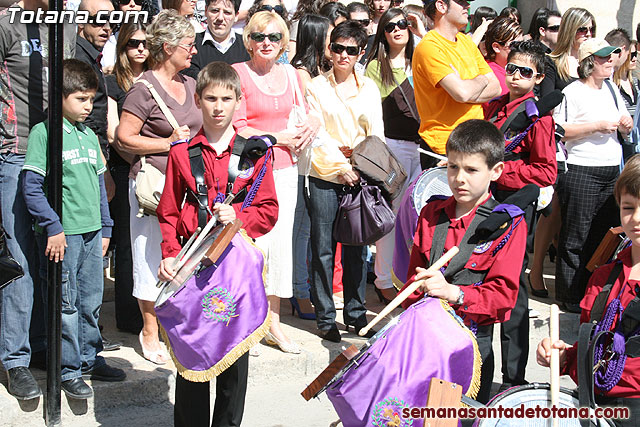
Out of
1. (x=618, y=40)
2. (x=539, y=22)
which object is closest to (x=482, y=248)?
Answer: (x=618, y=40)

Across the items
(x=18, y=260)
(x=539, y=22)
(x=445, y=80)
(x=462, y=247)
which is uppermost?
(x=539, y=22)

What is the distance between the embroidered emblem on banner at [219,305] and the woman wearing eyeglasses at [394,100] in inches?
119

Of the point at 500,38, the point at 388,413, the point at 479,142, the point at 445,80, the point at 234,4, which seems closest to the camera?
the point at 388,413

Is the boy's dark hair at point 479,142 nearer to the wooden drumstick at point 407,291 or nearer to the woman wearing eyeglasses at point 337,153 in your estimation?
the wooden drumstick at point 407,291

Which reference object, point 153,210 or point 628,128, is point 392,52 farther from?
point 153,210

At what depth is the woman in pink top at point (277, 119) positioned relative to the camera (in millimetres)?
5934

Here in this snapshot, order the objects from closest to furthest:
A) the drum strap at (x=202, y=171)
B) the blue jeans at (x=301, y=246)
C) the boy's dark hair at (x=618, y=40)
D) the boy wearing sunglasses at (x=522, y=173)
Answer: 1. the drum strap at (x=202, y=171)
2. the boy wearing sunglasses at (x=522, y=173)
3. the blue jeans at (x=301, y=246)
4. the boy's dark hair at (x=618, y=40)

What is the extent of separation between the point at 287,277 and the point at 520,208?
232cm

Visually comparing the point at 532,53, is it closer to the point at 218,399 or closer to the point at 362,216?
the point at 362,216

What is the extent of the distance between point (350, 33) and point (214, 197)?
8.07ft

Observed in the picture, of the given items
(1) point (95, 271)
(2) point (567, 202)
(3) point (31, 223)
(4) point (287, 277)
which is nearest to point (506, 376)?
(4) point (287, 277)

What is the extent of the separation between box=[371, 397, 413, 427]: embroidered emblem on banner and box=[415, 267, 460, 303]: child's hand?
519 mm

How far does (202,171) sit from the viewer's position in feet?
14.3

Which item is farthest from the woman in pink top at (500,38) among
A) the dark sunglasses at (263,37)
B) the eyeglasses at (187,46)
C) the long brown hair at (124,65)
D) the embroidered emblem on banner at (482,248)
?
the embroidered emblem on banner at (482,248)
